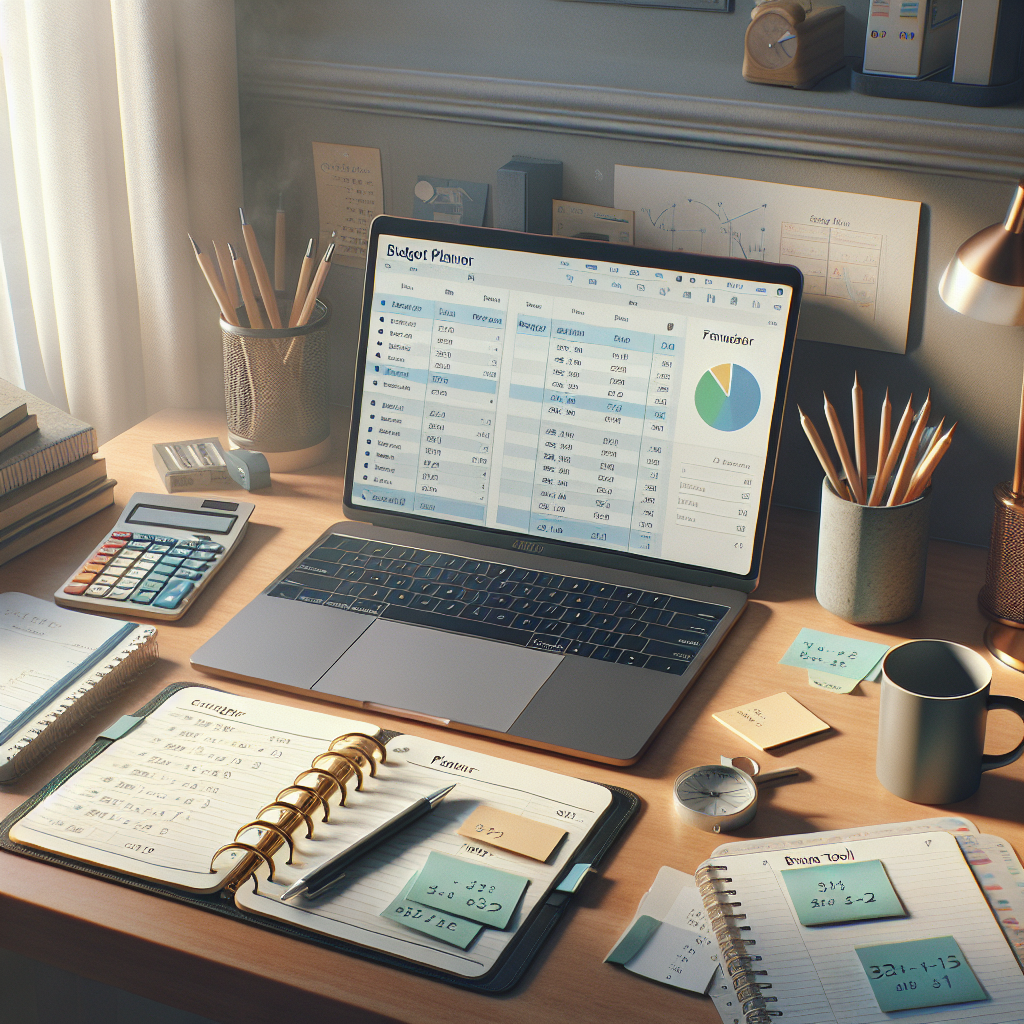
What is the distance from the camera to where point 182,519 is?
3.52 feet

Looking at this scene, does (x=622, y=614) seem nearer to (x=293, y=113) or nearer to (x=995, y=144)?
(x=995, y=144)

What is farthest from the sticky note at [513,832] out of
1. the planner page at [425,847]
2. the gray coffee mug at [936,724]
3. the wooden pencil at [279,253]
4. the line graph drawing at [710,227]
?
the wooden pencil at [279,253]

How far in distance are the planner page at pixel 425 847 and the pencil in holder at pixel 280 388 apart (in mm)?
479

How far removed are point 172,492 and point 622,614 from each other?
1.64 feet

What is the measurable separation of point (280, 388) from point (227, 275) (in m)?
0.14

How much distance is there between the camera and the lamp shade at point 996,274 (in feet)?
2.65

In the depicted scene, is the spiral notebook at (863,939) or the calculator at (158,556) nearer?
the spiral notebook at (863,939)

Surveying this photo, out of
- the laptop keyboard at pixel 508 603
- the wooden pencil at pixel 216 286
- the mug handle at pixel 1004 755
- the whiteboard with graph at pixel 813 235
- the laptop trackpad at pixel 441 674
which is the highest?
the whiteboard with graph at pixel 813 235

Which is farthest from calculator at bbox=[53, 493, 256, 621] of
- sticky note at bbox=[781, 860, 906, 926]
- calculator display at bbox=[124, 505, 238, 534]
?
sticky note at bbox=[781, 860, 906, 926]

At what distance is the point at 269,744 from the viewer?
0.81 metres

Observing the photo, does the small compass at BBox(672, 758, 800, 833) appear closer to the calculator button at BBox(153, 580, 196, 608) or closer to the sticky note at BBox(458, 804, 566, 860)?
the sticky note at BBox(458, 804, 566, 860)

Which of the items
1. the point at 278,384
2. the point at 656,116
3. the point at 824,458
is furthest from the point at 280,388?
the point at 824,458

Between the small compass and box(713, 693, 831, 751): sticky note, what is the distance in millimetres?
32

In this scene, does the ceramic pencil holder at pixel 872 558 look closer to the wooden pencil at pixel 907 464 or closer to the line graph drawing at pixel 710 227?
the wooden pencil at pixel 907 464
